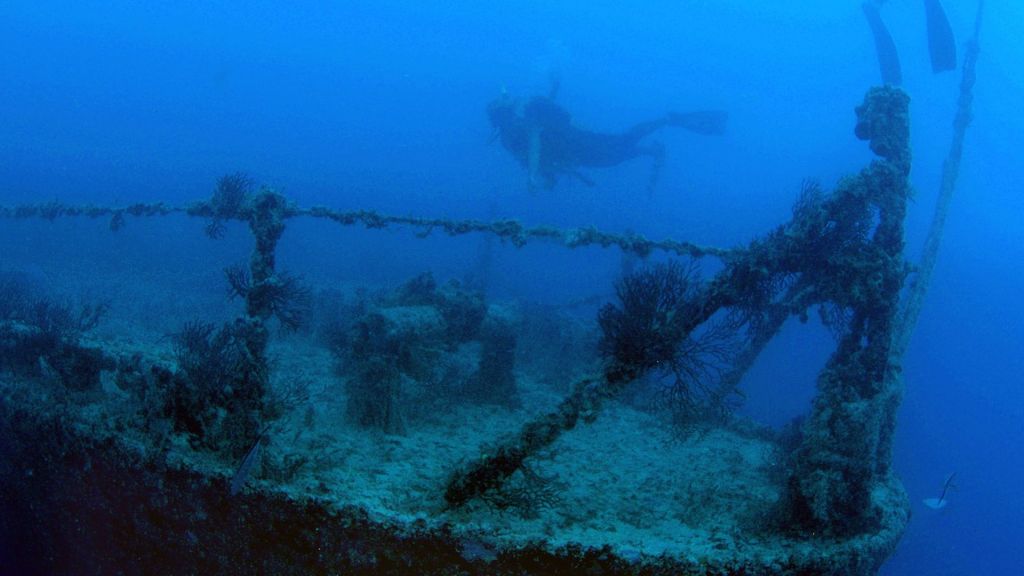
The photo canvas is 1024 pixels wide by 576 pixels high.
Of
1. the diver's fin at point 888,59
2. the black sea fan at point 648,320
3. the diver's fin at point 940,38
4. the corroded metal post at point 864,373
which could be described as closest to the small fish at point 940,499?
the corroded metal post at point 864,373

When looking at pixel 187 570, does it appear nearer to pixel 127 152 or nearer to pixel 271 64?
pixel 127 152

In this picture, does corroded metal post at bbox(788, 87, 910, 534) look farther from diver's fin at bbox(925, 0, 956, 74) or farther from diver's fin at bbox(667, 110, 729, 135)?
diver's fin at bbox(667, 110, 729, 135)

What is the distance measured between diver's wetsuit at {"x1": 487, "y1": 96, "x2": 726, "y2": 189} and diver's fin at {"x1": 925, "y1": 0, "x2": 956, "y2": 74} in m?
7.85

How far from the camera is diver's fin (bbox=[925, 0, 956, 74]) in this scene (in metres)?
12.5

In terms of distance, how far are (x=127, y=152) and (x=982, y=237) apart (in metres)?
161

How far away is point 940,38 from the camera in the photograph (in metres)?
12.7

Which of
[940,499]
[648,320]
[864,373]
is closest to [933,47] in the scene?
[940,499]

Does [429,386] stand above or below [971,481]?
above

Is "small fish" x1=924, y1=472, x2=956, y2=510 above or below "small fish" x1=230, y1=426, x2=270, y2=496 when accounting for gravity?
below

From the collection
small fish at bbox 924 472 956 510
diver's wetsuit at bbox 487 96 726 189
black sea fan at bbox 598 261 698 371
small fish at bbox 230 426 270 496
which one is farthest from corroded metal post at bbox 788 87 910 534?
diver's wetsuit at bbox 487 96 726 189

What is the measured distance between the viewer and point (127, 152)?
10856cm

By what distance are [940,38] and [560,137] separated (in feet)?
34.0

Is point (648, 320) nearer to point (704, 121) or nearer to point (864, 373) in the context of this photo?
point (864, 373)

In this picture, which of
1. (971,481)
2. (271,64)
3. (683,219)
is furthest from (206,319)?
(271,64)
